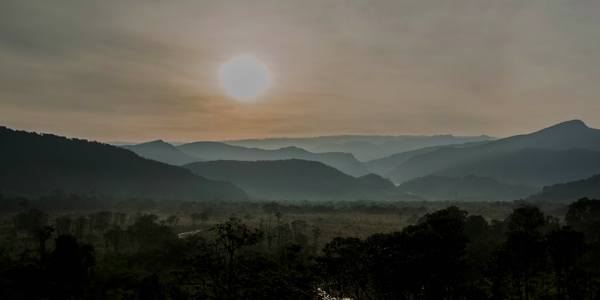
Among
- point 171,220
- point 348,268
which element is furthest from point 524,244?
point 171,220

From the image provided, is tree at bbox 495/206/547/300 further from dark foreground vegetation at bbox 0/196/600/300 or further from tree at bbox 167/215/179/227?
tree at bbox 167/215/179/227

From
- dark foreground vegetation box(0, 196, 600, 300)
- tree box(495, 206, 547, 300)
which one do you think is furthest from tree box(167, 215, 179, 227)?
tree box(495, 206, 547, 300)

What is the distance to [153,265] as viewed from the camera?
6850cm

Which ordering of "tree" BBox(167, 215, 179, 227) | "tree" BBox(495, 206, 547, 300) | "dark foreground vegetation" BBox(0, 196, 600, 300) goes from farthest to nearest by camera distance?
1. "tree" BBox(167, 215, 179, 227)
2. "tree" BBox(495, 206, 547, 300)
3. "dark foreground vegetation" BBox(0, 196, 600, 300)

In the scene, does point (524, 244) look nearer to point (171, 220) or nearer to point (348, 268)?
point (348, 268)

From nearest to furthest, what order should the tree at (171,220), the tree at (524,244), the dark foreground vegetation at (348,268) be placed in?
1. the dark foreground vegetation at (348,268)
2. the tree at (524,244)
3. the tree at (171,220)

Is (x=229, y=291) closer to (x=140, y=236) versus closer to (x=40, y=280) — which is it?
(x=40, y=280)

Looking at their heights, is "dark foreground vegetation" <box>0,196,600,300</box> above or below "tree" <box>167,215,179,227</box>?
above

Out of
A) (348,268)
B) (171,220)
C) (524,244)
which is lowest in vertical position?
(171,220)

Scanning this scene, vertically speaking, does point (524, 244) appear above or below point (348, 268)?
above

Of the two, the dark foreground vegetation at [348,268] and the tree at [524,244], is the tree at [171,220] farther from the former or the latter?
the tree at [524,244]

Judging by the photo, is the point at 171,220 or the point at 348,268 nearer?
the point at 348,268

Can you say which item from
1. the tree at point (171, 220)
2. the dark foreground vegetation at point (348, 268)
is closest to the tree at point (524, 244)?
the dark foreground vegetation at point (348, 268)

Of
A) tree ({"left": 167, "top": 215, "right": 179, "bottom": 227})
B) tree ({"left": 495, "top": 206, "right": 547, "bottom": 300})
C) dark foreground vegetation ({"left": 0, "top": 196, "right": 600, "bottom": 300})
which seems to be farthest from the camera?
tree ({"left": 167, "top": 215, "right": 179, "bottom": 227})
